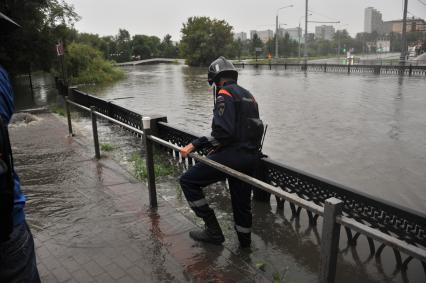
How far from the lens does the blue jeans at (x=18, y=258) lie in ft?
6.63

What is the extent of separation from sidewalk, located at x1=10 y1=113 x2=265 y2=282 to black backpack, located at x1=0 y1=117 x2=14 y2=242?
169 centimetres

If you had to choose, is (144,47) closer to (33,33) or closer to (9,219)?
(33,33)

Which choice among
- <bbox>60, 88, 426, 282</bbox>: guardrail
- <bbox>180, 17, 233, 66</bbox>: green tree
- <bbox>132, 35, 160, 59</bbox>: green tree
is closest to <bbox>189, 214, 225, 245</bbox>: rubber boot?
<bbox>60, 88, 426, 282</bbox>: guardrail

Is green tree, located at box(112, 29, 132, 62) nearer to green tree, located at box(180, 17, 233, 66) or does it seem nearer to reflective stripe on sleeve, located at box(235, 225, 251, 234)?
green tree, located at box(180, 17, 233, 66)

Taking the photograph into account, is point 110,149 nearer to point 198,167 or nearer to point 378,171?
point 198,167

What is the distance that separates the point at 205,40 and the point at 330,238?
230 ft

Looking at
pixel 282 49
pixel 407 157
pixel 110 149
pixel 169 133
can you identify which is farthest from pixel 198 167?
pixel 282 49

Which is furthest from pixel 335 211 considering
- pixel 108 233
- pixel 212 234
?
pixel 108 233

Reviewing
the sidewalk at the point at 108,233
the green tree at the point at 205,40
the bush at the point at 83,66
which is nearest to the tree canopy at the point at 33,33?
the bush at the point at 83,66

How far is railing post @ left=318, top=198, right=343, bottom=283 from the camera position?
2.39 meters

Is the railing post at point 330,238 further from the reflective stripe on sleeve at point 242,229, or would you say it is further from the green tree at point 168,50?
the green tree at point 168,50

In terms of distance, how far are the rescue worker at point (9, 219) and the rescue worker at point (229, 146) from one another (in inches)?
73.6

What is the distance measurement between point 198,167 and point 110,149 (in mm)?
4854

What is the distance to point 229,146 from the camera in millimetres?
3729
